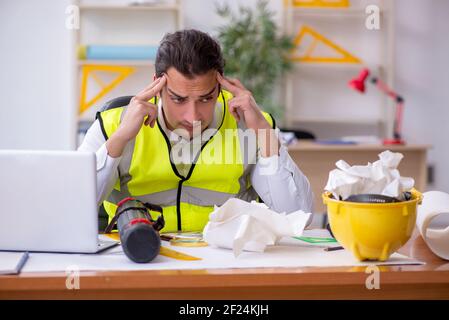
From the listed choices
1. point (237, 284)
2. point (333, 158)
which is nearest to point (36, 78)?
point (333, 158)

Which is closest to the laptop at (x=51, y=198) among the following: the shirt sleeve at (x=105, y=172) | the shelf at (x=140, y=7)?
the shirt sleeve at (x=105, y=172)

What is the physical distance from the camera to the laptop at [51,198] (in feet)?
4.84

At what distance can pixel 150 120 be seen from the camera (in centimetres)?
196

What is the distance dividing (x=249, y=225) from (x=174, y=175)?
0.51 metres

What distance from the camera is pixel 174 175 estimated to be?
6.60 ft

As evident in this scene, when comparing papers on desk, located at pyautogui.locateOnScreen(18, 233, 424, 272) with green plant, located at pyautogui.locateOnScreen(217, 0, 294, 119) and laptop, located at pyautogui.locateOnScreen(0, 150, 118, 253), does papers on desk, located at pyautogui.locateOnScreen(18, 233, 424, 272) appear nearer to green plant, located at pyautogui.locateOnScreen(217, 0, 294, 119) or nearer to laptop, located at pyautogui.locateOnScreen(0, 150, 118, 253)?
laptop, located at pyautogui.locateOnScreen(0, 150, 118, 253)

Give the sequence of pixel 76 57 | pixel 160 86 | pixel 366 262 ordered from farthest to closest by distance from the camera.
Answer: pixel 76 57, pixel 160 86, pixel 366 262

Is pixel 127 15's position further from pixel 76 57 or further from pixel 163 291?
pixel 163 291

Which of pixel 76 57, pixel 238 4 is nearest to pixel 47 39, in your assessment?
pixel 76 57

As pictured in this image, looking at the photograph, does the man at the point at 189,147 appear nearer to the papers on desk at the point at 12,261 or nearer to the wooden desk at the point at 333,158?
the papers on desk at the point at 12,261

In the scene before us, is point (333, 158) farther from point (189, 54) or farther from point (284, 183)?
point (189, 54)

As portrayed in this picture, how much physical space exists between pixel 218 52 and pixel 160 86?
0.64 feet

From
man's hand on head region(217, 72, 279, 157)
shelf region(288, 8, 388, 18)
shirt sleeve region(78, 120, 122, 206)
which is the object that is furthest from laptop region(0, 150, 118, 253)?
shelf region(288, 8, 388, 18)

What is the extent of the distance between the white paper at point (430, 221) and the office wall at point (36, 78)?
3886 millimetres
